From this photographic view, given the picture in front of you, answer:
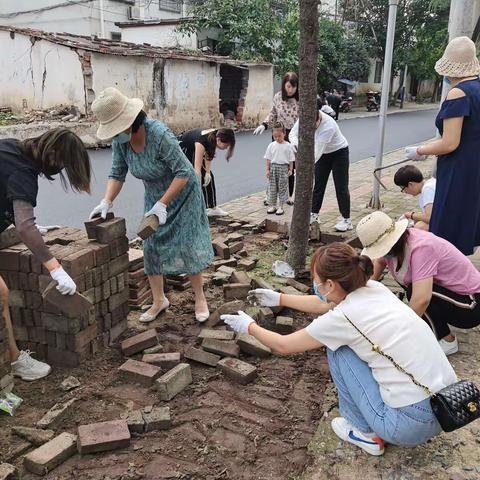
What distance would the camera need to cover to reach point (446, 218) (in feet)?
13.3

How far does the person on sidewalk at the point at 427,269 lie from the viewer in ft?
9.77

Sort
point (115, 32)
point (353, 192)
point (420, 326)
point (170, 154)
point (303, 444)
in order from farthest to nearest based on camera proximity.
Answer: point (115, 32) → point (353, 192) → point (170, 154) → point (303, 444) → point (420, 326)

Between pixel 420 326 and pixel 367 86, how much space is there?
3459cm

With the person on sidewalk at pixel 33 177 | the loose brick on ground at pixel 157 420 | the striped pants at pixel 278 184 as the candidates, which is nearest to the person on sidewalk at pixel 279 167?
the striped pants at pixel 278 184

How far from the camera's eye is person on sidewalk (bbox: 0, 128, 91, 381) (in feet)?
9.34

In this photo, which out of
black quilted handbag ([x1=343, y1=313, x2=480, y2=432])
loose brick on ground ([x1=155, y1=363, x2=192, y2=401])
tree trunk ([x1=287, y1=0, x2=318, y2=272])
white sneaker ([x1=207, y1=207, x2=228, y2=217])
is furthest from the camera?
white sneaker ([x1=207, y1=207, x2=228, y2=217])

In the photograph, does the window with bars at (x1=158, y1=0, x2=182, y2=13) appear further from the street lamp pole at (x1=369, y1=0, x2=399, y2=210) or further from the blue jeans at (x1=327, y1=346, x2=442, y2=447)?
the blue jeans at (x1=327, y1=346, x2=442, y2=447)

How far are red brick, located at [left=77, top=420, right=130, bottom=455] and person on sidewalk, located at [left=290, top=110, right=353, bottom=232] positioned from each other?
3916 mm

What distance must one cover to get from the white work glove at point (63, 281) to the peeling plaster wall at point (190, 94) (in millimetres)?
13768

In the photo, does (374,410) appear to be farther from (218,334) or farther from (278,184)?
(278,184)

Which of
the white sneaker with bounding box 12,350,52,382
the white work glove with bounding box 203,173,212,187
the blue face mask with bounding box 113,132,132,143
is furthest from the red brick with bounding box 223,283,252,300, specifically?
the white work glove with bounding box 203,173,212,187

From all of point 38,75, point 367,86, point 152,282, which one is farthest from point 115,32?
point 152,282

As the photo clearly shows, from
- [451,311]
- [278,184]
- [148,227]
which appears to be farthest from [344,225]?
[148,227]

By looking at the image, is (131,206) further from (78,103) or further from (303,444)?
(78,103)
